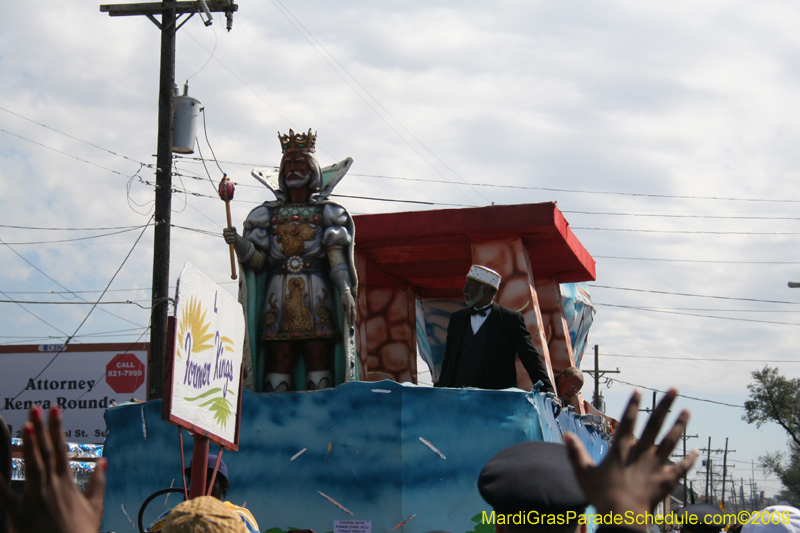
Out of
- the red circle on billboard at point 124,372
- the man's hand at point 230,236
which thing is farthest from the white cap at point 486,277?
the red circle on billboard at point 124,372

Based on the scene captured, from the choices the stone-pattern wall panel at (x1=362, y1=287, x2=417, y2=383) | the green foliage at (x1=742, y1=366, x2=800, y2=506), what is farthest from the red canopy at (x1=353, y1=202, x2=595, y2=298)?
the green foliage at (x1=742, y1=366, x2=800, y2=506)

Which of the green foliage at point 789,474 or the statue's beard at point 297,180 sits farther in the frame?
the green foliage at point 789,474

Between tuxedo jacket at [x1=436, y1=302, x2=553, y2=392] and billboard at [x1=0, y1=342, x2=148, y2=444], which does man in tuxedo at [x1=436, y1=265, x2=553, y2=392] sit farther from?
billboard at [x1=0, y1=342, x2=148, y2=444]

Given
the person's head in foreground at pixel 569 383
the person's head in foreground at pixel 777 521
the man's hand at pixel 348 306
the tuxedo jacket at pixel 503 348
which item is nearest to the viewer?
the person's head in foreground at pixel 777 521

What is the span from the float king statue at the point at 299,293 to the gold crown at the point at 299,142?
266 mm

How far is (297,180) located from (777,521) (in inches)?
219

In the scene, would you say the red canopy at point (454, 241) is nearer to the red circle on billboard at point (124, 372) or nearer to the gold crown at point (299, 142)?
the gold crown at point (299, 142)

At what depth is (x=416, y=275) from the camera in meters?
10.9

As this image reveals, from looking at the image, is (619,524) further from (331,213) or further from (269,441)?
(331,213)

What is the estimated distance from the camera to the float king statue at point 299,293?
725 centimetres

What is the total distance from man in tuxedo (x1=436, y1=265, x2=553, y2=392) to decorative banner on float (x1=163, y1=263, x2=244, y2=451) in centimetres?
290

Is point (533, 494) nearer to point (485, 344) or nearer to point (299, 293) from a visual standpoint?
point (485, 344)

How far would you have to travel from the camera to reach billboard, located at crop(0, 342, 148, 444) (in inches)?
690

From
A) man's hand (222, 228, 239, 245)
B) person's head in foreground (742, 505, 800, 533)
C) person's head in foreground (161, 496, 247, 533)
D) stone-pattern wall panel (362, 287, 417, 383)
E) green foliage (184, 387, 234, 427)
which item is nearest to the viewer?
person's head in foreground (161, 496, 247, 533)
